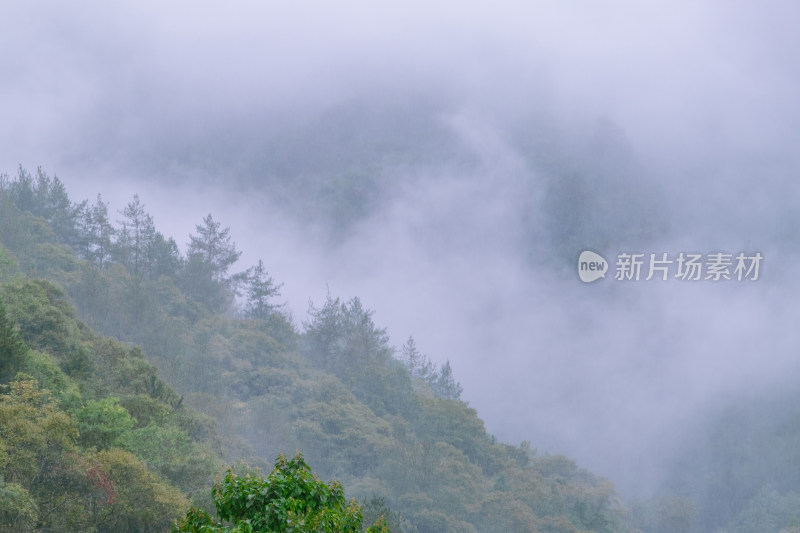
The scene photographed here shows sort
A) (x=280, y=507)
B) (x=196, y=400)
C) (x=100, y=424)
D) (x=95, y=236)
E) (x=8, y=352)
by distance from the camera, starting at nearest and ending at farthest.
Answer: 1. (x=280, y=507)
2. (x=100, y=424)
3. (x=8, y=352)
4. (x=196, y=400)
5. (x=95, y=236)

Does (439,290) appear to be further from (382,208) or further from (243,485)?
(243,485)

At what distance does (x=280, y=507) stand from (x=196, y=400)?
47.9m

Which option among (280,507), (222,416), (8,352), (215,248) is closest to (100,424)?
(8,352)

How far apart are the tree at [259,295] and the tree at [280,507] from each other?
76.1 metres

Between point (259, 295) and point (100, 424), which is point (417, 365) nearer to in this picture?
point (259, 295)

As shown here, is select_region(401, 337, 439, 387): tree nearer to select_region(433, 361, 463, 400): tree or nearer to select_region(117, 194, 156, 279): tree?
select_region(433, 361, 463, 400): tree

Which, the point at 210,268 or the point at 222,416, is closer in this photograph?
the point at 222,416

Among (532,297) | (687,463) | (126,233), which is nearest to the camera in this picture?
(126,233)

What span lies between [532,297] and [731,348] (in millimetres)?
32842

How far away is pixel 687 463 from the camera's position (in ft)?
331

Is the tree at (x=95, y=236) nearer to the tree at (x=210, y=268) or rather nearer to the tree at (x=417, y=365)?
the tree at (x=210, y=268)

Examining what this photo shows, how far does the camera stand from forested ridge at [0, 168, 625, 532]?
2112cm

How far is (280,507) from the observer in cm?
968

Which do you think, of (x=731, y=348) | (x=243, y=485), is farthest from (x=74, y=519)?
(x=731, y=348)
